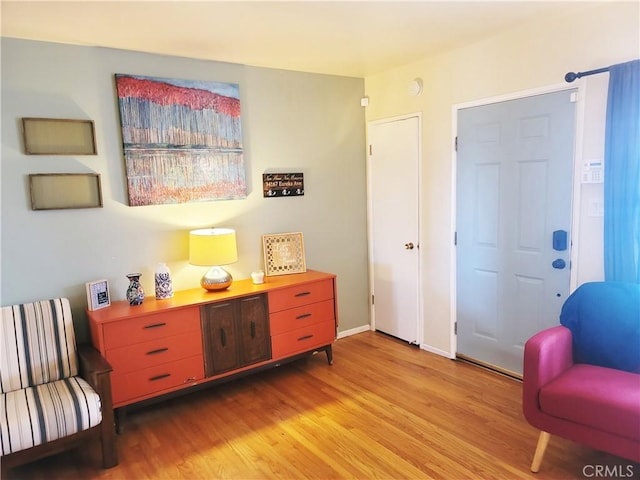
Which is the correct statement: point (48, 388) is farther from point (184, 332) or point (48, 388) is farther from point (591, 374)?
point (591, 374)

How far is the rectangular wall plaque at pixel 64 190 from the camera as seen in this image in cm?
264

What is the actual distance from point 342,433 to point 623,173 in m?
2.11

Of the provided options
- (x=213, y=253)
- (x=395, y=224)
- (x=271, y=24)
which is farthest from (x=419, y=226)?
(x=271, y=24)

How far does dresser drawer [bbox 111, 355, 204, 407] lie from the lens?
2.60 m

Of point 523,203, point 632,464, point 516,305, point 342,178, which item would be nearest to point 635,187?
point 523,203

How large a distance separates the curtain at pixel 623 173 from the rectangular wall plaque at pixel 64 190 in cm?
305

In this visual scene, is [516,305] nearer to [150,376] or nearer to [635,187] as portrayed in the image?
[635,187]

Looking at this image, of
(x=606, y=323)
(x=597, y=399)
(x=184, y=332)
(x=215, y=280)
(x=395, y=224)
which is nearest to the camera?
(x=597, y=399)

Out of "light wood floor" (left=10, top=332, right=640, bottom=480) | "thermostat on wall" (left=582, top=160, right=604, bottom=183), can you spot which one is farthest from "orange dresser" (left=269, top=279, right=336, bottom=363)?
"thermostat on wall" (left=582, top=160, right=604, bottom=183)

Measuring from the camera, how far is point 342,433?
8.42 ft

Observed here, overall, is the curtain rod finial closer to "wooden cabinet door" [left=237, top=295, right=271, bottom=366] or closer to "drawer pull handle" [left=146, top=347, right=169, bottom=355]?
"wooden cabinet door" [left=237, top=295, right=271, bottom=366]

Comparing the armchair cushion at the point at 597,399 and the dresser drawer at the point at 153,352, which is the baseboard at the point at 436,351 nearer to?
the armchair cushion at the point at 597,399

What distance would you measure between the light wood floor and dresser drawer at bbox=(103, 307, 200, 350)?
561 mm

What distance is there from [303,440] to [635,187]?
7.41ft
